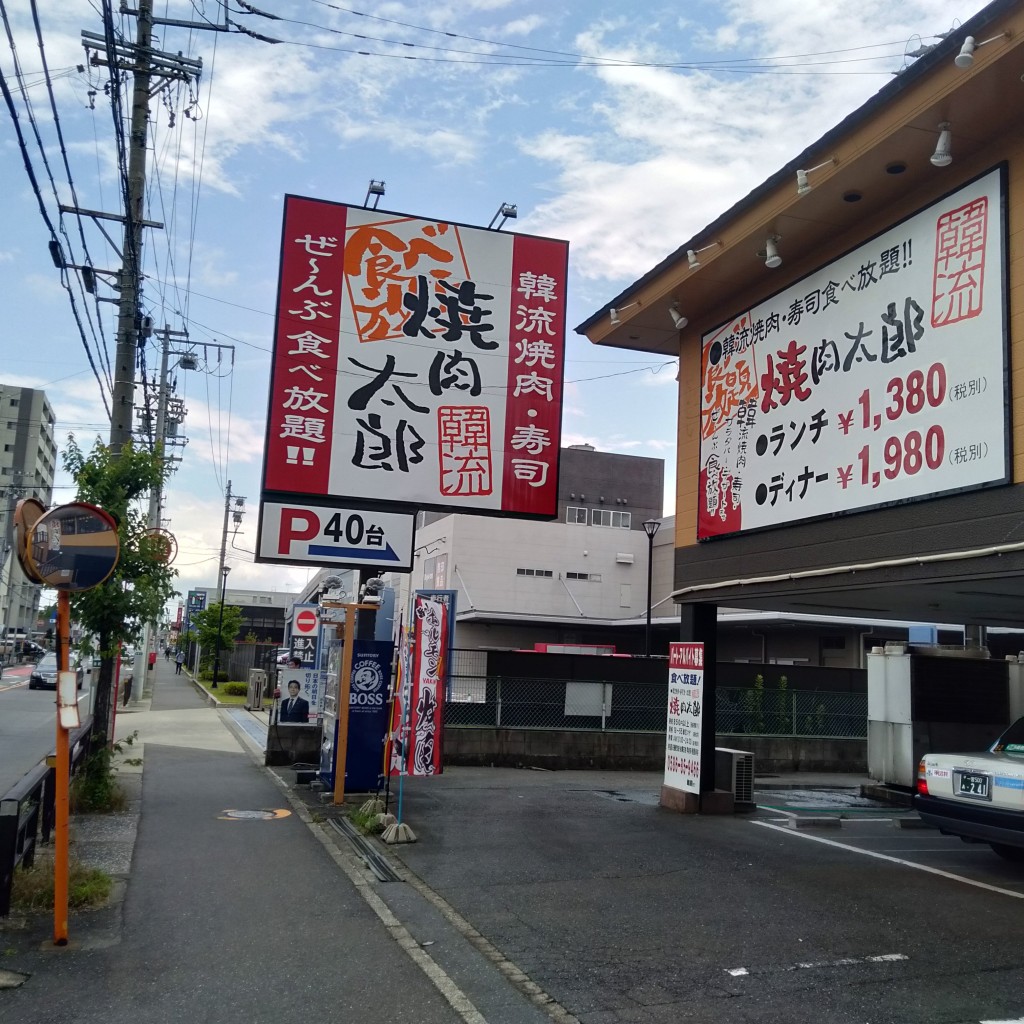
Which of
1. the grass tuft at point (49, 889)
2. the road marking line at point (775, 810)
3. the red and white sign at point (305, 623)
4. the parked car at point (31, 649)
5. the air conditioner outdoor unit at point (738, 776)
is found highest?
the red and white sign at point (305, 623)

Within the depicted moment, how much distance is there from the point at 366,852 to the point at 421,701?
1853mm

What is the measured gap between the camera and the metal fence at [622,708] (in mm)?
17297

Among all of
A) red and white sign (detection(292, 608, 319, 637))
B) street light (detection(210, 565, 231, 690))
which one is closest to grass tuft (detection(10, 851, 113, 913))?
red and white sign (detection(292, 608, 319, 637))

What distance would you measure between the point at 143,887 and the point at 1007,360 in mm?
8307

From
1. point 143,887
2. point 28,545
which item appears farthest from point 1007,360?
point 143,887

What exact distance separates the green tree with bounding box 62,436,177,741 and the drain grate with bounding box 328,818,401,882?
3.45 m

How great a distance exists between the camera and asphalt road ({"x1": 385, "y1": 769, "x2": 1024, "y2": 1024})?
5.43 m

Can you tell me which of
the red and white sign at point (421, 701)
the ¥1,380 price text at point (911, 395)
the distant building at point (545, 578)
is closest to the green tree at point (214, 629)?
the distant building at point (545, 578)

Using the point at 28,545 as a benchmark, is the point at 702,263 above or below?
above

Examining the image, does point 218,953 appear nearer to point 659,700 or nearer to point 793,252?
point 793,252

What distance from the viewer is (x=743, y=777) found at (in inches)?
495

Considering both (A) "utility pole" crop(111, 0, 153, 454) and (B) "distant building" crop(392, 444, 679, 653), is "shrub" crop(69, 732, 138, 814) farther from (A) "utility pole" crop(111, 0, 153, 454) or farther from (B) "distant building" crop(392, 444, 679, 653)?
(B) "distant building" crop(392, 444, 679, 653)

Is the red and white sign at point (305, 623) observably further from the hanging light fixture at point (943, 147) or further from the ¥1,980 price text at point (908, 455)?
the hanging light fixture at point (943, 147)

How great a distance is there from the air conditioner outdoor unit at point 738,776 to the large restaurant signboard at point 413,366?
4148 millimetres
